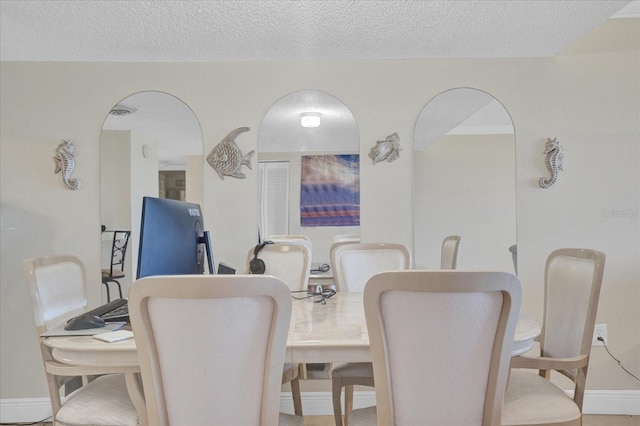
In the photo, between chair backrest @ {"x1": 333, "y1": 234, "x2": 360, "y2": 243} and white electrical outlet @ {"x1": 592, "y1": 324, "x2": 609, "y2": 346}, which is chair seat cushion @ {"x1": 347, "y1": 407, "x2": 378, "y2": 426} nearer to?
chair backrest @ {"x1": 333, "y1": 234, "x2": 360, "y2": 243}

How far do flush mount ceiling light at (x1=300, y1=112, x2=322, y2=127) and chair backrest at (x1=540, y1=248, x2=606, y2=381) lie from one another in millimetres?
1620

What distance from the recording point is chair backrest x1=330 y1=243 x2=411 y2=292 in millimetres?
2361

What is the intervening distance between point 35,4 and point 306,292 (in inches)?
74.2

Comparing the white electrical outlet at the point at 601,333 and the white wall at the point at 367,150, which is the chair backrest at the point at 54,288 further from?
the white electrical outlet at the point at 601,333

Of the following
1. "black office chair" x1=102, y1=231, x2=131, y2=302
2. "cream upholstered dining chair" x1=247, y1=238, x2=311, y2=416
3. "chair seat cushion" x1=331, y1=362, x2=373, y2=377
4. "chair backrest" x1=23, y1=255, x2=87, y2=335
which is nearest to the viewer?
"chair backrest" x1=23, y1=255, x2=87, y2=335

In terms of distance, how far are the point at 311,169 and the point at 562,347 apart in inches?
69.7

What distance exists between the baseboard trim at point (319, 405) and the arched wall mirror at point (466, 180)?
93 cm

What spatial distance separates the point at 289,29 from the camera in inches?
91.3

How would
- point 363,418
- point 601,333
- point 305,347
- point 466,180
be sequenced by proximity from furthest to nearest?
point 466,180 → point 601,333 → point 363,418 → point 305,347

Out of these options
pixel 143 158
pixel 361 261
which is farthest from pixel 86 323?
pixel 143 158

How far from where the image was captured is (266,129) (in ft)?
9.17

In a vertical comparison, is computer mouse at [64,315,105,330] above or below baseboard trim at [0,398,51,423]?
above

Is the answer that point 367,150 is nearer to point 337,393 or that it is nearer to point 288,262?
point 288,262

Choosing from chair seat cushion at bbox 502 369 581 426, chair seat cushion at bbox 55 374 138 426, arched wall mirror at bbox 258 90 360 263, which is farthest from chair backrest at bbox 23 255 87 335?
chair seat cushion at bbox 502 369 581 426
